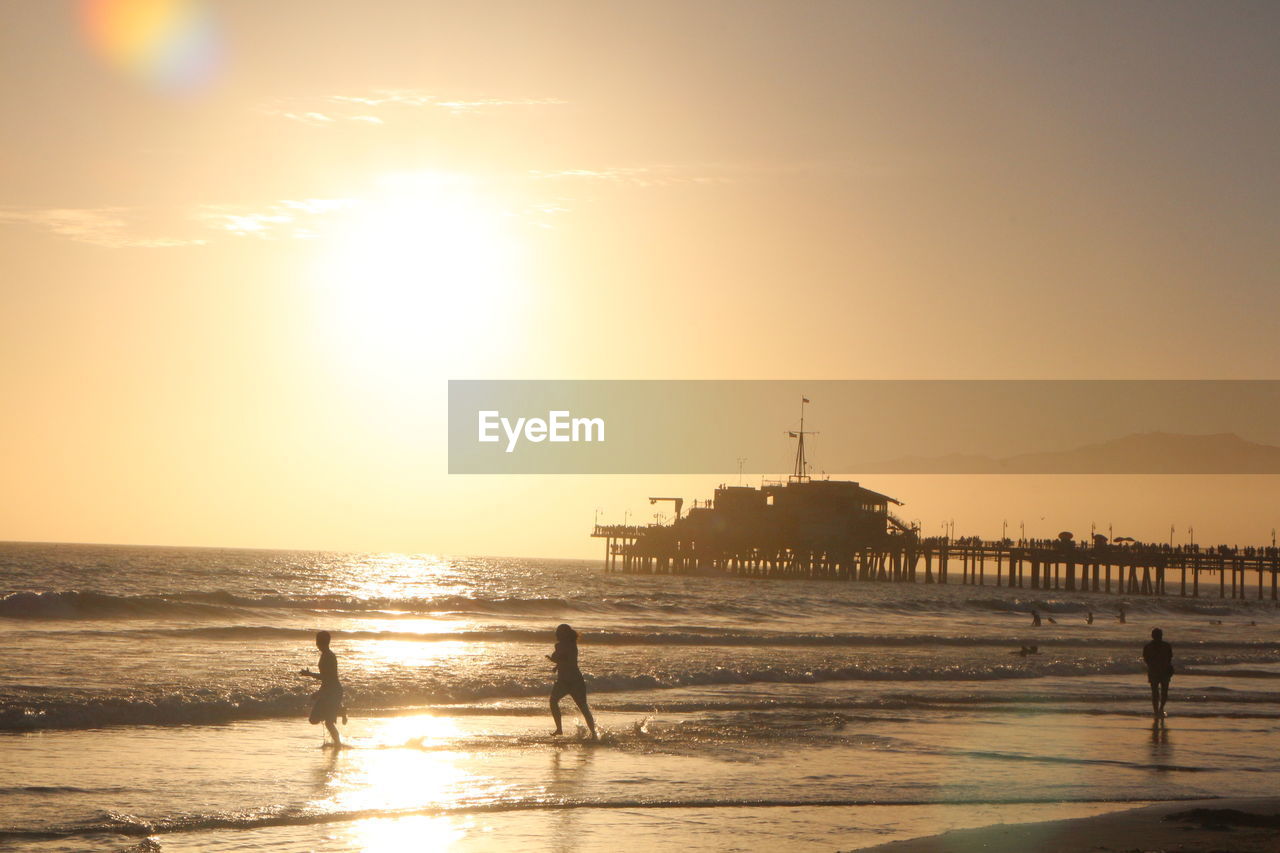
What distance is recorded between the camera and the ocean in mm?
10734

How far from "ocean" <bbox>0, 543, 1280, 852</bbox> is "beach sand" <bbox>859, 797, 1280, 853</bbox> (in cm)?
52

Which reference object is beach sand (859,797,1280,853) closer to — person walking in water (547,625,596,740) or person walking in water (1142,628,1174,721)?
person walking in water (547,625,596,740)

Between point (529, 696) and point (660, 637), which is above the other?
point (529, 696)

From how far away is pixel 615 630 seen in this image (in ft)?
137

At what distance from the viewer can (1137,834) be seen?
9906 mm

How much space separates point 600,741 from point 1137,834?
24.6 feet

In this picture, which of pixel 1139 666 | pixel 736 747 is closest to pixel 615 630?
pixel 1139 666

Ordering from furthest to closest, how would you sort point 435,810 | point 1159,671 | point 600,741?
point 1159,671
point 600,741
point 435,810

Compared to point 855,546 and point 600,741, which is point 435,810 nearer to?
point 600,741

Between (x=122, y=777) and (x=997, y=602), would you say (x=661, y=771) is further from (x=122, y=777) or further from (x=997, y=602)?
(x=997, y=602)

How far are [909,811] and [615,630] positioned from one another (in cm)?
3062

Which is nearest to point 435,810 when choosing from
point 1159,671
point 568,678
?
point 568,678

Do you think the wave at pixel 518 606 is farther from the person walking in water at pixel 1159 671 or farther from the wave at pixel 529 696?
Answer: the person walking in water at pixel 1159 671

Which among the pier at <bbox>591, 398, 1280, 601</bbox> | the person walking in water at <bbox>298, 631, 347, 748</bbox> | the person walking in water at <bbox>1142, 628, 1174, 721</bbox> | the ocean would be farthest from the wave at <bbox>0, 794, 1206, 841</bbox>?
the pier at <bbox>591, 398, 1280, 601</bbox>
